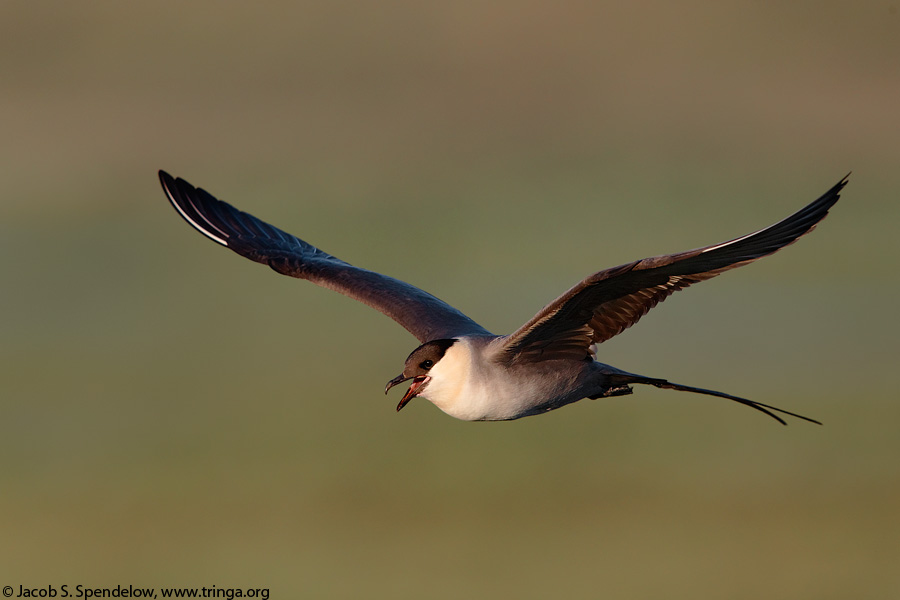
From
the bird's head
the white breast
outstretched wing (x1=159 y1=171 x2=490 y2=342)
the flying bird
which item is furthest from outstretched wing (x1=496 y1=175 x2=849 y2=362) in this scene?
outstretched wing (x1=159 y1=171 x2=490 y2=342)

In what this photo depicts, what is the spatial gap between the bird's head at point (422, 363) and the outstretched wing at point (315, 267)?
3.08 ft

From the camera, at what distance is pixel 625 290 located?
868 cm

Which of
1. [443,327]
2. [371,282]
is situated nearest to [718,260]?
[443,327]

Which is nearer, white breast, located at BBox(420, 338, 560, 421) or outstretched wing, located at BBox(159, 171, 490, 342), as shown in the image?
white breast, located at BBox(420, 338, 560, 421)

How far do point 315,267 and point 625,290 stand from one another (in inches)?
170

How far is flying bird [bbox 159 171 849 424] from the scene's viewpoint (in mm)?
7895

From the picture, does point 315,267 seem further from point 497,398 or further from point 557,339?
point 557,339

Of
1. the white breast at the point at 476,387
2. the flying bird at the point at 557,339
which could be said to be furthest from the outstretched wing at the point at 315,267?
the white breast at the point at 476,387

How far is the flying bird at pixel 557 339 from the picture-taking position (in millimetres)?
7895

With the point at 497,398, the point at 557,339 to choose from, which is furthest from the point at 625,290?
the point at 497,398

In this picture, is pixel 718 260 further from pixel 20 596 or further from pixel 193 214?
pixel 20 596

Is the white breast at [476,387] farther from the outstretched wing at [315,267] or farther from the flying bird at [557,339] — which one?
the outstretched wing at [315,267]

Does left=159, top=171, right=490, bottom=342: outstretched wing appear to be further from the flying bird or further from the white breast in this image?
the white breast

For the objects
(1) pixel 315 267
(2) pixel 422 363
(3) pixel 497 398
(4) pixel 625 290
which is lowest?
(3) pixel 497 398
